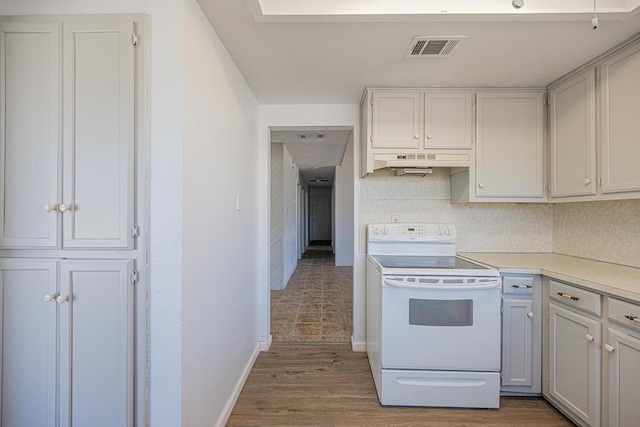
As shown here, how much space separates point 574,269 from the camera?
6.15 feet

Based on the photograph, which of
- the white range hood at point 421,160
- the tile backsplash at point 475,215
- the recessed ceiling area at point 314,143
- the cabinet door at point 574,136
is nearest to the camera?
the cabinet door at point 574,136

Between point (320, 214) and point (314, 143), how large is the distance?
9.16 metres

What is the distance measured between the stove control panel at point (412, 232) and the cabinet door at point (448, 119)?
69 centimetres

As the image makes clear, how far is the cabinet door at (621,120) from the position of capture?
164 centimetres

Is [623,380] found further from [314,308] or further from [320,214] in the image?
[320,214]

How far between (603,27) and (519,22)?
0.48m

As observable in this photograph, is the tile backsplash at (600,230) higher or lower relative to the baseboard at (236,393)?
higher

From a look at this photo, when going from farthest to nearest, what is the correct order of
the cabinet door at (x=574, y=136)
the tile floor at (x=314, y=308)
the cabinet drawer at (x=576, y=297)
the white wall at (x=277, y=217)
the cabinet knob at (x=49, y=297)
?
1. the white wall at (x=277, y=217)
2. the tile floor at (x=314, y=308)
3. the cabinet door at (x=574, y=136)
4. the cabinet drawer at (x=576, y=297)
5. the cabinet knob at (x=49, y=297)

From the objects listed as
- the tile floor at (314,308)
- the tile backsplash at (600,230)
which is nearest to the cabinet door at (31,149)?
the tile floor at (314,308)

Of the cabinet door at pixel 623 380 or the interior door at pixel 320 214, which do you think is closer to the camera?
the cabinet door at pixel 623 380

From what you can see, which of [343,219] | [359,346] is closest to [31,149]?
[359,346]

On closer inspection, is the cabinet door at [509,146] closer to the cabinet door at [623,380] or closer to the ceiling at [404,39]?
the ceiling at [404,39]

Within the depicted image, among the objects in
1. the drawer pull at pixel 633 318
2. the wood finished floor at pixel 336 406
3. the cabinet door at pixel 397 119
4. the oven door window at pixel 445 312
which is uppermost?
the cabinet door at pixel 397 119

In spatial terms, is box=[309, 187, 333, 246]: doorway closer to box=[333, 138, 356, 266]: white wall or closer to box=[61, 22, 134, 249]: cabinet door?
box=[333, 138, 356, 266]: white wall
